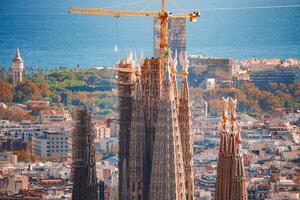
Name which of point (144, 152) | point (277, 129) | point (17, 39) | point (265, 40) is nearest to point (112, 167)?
point (144, 152)

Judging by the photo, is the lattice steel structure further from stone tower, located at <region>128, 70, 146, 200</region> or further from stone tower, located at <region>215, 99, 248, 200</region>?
stone tower, located at <region>215, 99, 248, 200</region>

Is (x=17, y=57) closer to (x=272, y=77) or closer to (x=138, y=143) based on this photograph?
(x=272, y=77)

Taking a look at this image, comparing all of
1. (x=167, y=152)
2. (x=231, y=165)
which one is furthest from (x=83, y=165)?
(x=167, y=152)

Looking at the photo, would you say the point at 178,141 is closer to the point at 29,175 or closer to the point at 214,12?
the point at 29,175

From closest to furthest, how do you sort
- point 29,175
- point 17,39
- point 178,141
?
point 178,141, point 29,175, point 17,39

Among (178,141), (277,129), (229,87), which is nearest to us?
(178,141)

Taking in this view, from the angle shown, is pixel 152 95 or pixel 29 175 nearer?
pixel 152 95
